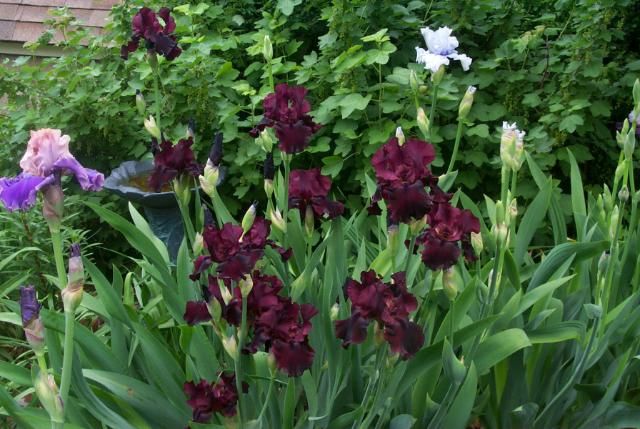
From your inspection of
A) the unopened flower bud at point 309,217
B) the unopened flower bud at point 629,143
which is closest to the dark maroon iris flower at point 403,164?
the unopened flower bud at point 309,217

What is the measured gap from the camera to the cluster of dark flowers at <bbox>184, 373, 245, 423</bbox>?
4.44 ft

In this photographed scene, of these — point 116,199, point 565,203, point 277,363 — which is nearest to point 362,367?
point 277,363

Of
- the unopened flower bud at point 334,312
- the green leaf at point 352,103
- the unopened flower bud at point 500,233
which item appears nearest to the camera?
the unopened flower bud at point 500,233

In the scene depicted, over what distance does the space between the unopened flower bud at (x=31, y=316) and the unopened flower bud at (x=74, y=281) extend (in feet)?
0.15

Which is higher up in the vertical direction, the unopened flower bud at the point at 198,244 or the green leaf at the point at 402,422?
the unopened flower bud at the point at 198,244

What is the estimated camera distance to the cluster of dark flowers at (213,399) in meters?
1.35

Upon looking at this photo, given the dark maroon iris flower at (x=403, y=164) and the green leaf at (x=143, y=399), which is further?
the green leaf at (x=143, y=399)

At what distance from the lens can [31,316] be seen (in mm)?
1082

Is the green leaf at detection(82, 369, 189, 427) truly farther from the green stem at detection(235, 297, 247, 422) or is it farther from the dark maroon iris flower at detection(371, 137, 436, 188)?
the dark maroon iris flower at detection(371, 137, 436, 188)

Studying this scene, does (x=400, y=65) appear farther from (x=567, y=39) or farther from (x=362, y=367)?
(x=362, y=367)

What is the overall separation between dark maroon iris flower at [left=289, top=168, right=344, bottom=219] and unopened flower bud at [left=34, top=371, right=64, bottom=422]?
2.17ft

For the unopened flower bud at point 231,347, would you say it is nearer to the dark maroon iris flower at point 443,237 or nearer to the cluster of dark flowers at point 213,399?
the cluster of dark flowers at point 213,399

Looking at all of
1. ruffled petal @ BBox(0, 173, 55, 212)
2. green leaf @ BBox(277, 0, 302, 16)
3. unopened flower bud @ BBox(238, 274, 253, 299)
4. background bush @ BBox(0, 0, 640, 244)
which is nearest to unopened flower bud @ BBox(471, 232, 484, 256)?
unopened flower bud @ BBox(238, 274, 253, 299)

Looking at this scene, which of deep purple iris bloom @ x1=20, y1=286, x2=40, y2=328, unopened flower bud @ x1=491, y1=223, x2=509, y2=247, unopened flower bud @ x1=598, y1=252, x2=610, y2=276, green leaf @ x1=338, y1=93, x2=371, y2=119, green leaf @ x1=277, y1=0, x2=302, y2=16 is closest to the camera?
deep purple iris bloom @ x1=20, y1=286, x2=40, y2=328
